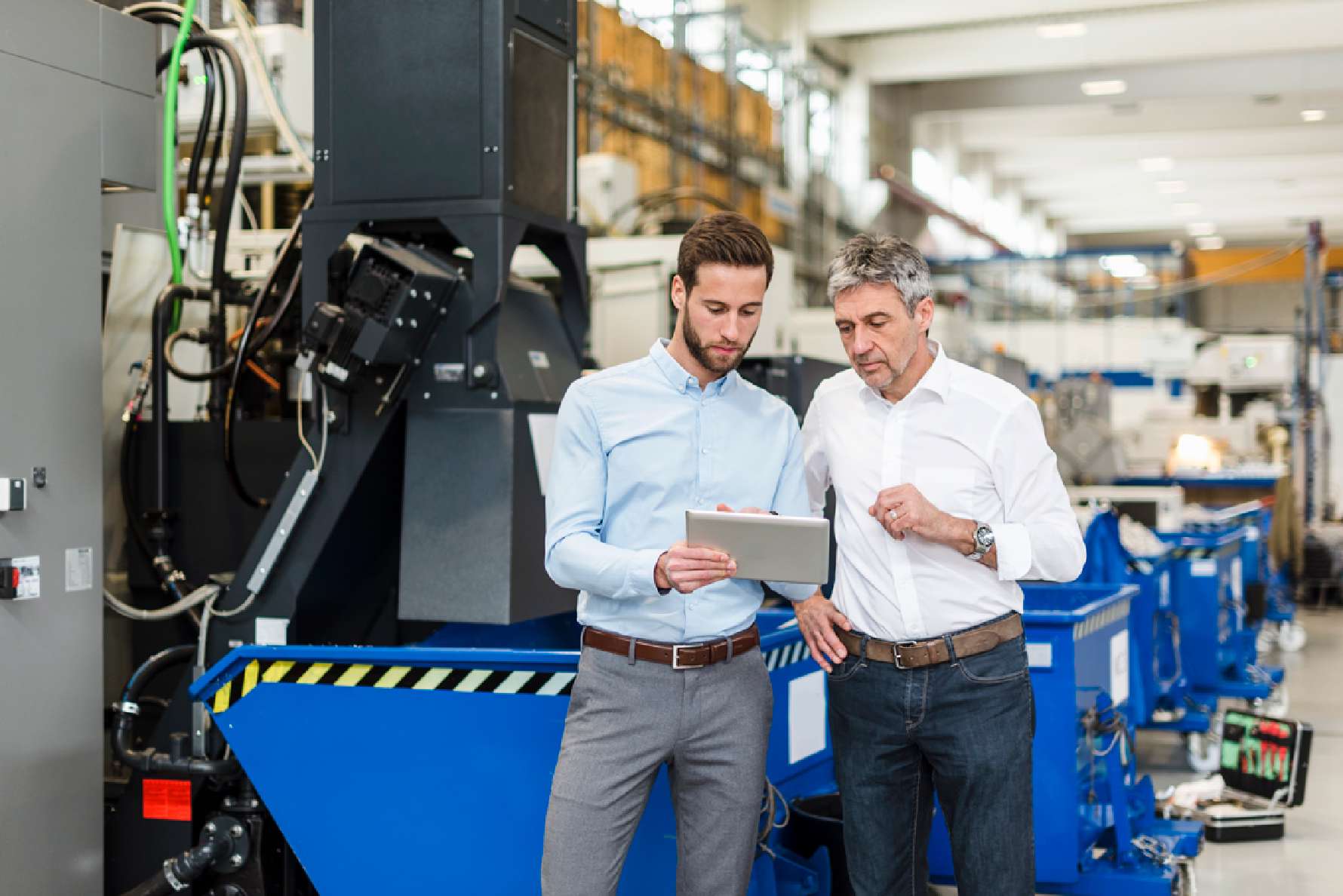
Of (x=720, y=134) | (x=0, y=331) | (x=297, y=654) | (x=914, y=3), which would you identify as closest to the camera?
(x=297, y=654)

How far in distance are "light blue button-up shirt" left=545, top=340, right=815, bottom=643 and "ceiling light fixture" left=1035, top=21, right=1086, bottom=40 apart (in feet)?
43.9

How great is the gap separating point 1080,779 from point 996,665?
1.58 m

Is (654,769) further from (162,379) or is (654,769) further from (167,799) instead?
(162,379)

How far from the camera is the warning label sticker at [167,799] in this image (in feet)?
12.0

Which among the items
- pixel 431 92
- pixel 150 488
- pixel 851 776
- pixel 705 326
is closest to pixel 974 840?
pixel 851 776

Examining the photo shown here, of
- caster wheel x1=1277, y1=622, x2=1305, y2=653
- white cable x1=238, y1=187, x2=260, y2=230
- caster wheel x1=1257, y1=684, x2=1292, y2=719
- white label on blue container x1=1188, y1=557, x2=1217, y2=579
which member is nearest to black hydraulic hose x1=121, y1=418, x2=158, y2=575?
white cable x1=238, y1=187, x2=260, y2=230

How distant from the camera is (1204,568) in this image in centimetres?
681

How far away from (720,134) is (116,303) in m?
8.40

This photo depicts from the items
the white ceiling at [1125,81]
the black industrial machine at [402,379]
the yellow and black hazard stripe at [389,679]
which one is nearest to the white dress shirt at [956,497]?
the yellow and black hazard stripe at [389,679]

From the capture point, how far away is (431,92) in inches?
136

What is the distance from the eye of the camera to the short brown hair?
2258 millimetres

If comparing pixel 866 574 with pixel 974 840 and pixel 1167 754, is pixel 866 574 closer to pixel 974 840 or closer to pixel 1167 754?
pixel 974 840

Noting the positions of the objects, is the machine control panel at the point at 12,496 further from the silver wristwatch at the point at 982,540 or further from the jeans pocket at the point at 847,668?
the silver wristwatch at the point at 982,540

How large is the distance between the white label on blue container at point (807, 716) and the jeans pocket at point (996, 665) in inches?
42.2
